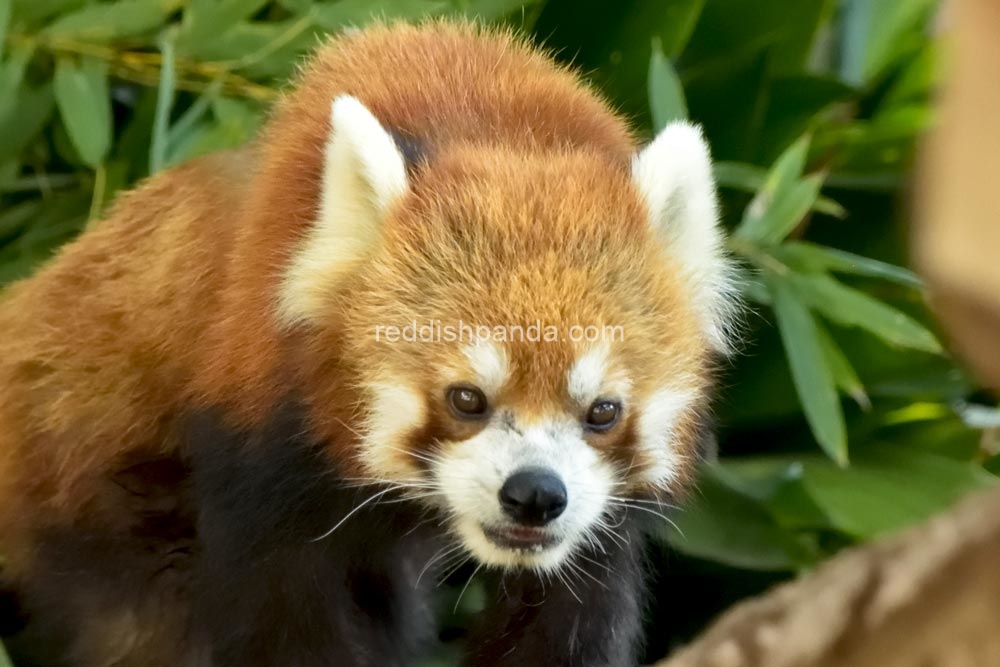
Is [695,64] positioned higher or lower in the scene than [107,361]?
higher

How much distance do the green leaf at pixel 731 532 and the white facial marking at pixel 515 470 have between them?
2.77 ft

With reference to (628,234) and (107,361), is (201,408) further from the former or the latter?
(628,234)

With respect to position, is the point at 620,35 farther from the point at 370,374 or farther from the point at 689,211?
the point at 370,374

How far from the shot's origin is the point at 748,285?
2297mm

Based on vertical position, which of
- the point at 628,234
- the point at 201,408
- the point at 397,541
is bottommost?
the point at 397,541

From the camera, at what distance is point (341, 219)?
167cm

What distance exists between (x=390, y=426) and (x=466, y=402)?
130 mm

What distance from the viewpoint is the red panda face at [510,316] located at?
157 centimetres

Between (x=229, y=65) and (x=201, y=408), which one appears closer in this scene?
(x=201, y=408)

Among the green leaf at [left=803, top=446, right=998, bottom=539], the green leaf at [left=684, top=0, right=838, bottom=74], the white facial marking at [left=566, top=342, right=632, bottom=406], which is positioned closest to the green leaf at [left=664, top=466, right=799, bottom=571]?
the green leaf at [left=803, top=446, right=998, bottom=539]

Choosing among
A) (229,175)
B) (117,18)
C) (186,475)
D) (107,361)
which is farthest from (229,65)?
(186,475)

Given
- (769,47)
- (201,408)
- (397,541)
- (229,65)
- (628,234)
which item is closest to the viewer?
(628,234)

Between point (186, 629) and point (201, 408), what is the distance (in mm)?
463

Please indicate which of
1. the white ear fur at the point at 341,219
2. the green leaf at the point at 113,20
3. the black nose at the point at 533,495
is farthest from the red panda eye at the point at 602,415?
the green leaf at the point at 113,20
